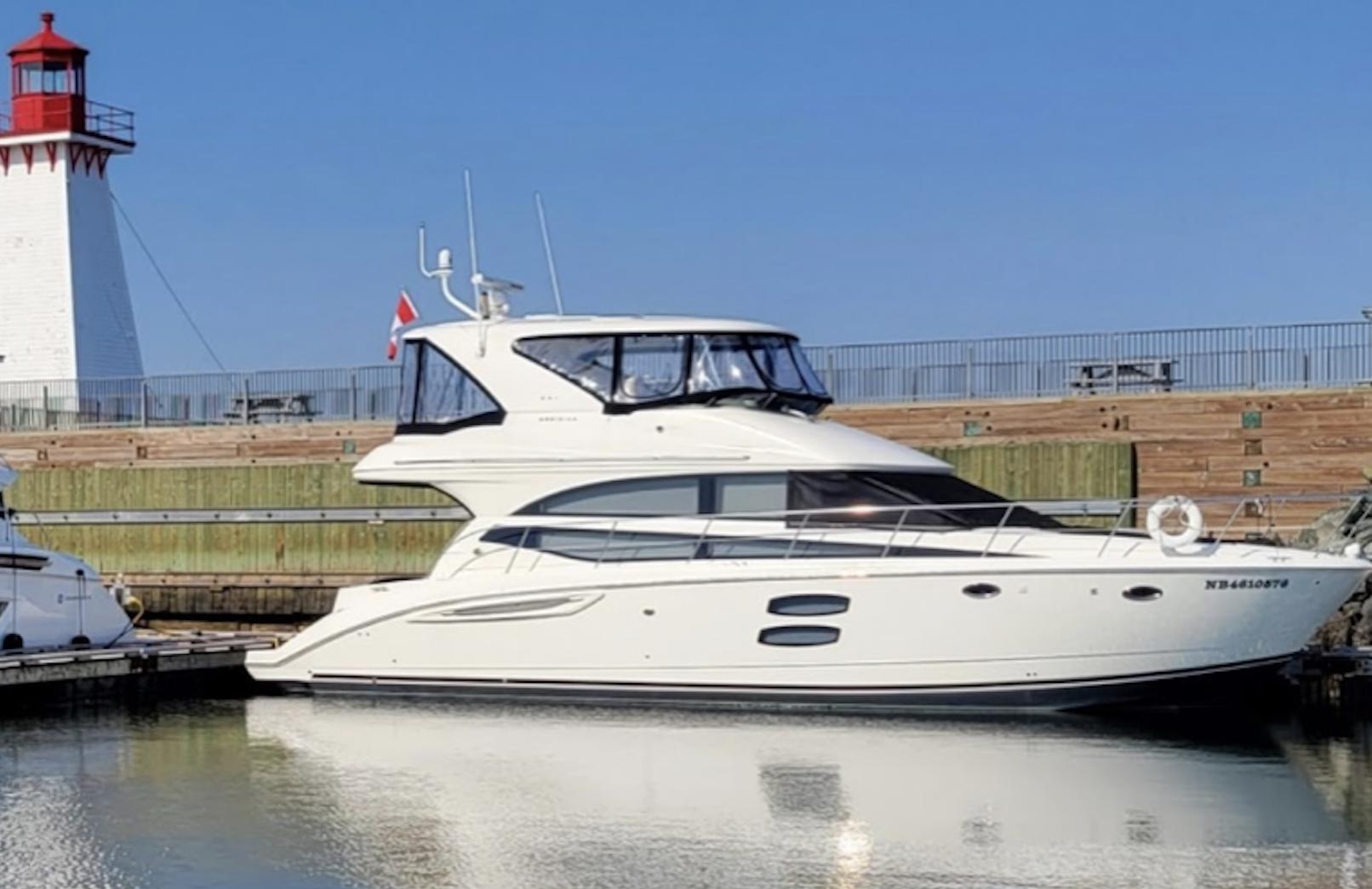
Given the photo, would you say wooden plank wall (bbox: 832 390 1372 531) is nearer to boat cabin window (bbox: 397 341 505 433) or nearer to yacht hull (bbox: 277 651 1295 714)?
yacht hull (bbox: 277 651 1295 714)

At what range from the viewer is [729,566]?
1538cm

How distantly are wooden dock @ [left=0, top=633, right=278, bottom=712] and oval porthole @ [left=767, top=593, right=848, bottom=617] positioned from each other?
6.08 m

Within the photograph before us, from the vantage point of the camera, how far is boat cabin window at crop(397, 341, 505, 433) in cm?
1736

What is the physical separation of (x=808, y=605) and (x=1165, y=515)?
2921 mm

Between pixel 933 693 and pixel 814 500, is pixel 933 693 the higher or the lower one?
the lower one

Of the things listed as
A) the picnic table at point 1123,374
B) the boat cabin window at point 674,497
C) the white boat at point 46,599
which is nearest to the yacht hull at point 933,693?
the boat cabin window at point 674,497

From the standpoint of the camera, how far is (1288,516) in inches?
810

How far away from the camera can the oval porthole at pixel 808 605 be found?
1511cm

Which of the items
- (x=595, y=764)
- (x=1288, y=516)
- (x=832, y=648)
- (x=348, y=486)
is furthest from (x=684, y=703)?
(x=348, y=486)

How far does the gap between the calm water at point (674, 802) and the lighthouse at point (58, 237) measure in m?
17.9

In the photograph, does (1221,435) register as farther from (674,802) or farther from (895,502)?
(674,802)

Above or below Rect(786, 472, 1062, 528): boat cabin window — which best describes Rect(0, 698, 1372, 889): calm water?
below

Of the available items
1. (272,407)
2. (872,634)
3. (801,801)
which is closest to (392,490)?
(272,407)

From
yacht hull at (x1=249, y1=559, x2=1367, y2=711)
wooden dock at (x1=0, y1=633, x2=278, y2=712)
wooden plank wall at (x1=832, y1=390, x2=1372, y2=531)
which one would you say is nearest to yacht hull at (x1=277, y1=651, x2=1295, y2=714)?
yacht hull at (x1=249, y1=559, x2=1367, y2=711)
